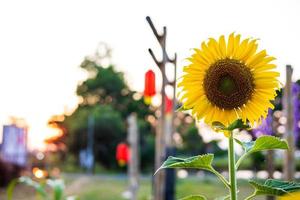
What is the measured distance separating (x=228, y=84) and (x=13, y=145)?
13.2 meters

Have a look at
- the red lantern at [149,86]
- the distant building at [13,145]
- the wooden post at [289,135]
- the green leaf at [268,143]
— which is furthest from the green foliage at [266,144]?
the distant building at [13,145]

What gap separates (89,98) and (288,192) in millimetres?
29885

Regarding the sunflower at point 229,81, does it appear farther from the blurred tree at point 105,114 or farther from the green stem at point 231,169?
the blurred tree at point 105,114

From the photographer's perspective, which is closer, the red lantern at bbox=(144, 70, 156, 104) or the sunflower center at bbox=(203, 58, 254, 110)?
the sunflower center at bbox=(203, 58, 254, 110)

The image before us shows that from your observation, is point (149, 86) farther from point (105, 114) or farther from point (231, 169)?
point (105, 114)

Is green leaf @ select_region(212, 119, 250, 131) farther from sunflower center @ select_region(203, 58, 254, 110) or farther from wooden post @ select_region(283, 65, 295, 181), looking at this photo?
wooden post @ select_region(283, 65, 295, 181)

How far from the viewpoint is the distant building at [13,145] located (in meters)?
13.0

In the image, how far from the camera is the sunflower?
2.66ft

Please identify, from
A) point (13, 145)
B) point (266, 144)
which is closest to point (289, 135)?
point (266, 144)

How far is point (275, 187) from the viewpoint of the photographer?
73 centimetres

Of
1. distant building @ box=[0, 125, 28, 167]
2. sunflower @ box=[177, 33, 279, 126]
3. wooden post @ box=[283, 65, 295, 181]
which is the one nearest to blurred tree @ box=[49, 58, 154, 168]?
distant building @ box=[0, 125, 28, 167]

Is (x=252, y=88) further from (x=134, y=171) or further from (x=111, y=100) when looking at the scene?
(x=111, y=100)

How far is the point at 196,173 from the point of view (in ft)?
70.1

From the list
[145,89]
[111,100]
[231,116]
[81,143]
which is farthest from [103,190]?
[111,100]
